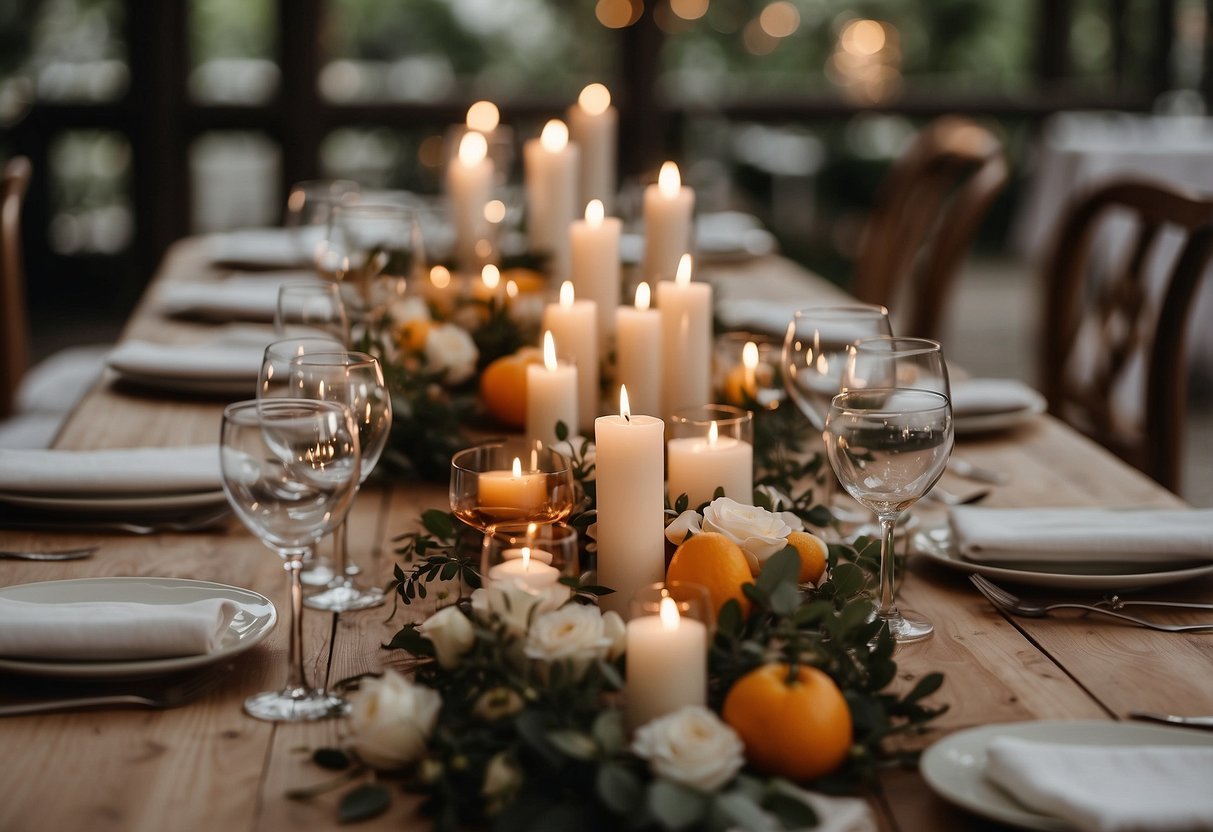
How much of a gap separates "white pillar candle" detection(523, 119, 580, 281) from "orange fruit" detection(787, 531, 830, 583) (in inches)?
45.0

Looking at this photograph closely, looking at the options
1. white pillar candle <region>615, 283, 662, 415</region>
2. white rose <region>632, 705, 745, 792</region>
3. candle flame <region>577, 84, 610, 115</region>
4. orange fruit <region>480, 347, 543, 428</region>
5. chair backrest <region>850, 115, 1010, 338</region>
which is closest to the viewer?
white rose <region>632, 705, 745, 792</region>

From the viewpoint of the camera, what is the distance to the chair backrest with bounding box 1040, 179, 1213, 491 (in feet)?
6.08

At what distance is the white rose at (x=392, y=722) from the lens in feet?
2.59

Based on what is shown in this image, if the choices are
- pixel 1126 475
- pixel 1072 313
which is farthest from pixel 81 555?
pixel 1072 313

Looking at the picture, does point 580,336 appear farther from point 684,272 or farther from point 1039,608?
point 1039,608

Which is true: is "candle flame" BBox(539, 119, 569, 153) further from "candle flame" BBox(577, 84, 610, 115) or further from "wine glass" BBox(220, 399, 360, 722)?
"wine glass" BBox(220, 399, 360, 722)

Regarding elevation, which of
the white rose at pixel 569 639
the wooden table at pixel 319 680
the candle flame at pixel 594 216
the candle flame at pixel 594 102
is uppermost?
the candle flame at pixel 594 102

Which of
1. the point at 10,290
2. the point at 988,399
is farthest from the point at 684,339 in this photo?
the point at 10,290

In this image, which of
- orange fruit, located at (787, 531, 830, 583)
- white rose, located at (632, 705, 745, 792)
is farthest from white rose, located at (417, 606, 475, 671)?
orange fruit, located at (787, 531, 830, 583)

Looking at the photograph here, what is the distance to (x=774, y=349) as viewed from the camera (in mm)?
1497

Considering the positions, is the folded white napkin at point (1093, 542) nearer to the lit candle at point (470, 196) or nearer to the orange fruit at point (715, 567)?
the orange fruit at point (715, 567)

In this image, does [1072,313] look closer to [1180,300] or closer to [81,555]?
[1180,300]

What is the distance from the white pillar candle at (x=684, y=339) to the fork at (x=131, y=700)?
2.12 ft

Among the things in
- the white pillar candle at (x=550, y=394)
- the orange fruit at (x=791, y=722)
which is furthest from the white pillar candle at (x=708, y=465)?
the orange fruit at (x=791, y=722)
